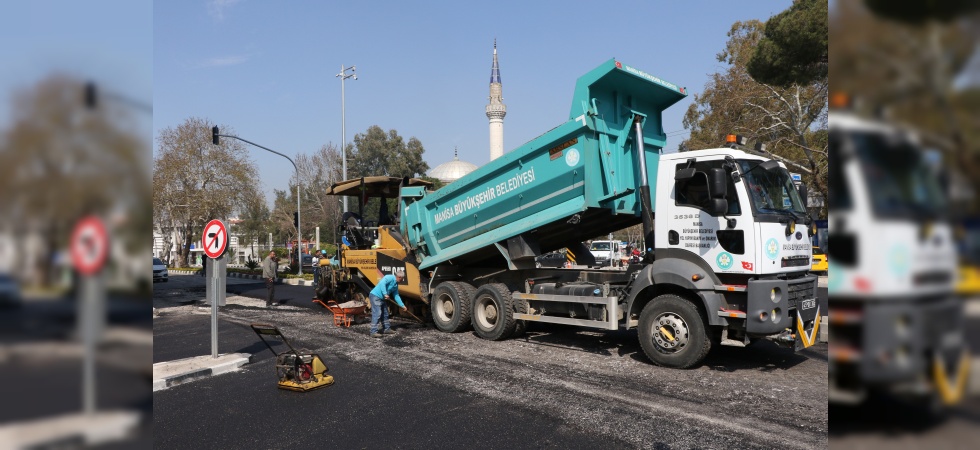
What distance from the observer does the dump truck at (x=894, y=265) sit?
2.47 feet

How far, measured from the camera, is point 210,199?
3428cm

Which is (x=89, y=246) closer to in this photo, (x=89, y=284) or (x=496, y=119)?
(x=89, y=284)

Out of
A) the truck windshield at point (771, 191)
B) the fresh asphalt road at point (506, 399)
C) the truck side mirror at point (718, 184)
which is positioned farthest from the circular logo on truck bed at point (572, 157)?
the fresh asphalt road at point (506, 399)

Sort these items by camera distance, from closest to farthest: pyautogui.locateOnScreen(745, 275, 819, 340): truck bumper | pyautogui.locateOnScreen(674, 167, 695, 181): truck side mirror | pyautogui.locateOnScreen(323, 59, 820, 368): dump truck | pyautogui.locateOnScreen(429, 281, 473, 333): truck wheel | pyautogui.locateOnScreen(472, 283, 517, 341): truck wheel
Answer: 1. pyautogui.locateOnScreen(745, 275, 819, 340): truck bumper
2. pyautogui.locateOnScreen(323, 59, 820, 368): dump truck
3. pyautogui.locateOnScreen(674, 167, 695, 181): truck side mirror
4. pyautogui.locateOnScreen(472, 283, 517, 341): truck wheel
5. pyautogui.locateOnScreen(429, 281, 473, 333): truck wheel

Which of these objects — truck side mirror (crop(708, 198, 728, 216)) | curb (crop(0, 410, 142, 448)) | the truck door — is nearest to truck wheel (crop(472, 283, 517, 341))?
the truck door

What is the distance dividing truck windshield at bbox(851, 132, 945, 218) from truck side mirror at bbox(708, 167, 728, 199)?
6.15 m

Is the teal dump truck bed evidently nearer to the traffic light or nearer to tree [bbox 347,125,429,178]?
the traffic light

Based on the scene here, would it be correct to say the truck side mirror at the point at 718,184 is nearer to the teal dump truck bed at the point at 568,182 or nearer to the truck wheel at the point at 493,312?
the teal dump truck bed at the point at 568,182

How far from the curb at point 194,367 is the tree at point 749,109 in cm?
1971

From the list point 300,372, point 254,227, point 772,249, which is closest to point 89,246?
point 300,372

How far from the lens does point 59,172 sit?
1.01m

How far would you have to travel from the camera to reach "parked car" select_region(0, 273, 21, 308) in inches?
35.4

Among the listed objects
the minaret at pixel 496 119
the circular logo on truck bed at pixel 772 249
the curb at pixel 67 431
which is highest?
the minaret at pixel 496 119

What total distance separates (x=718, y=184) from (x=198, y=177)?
110 ft
